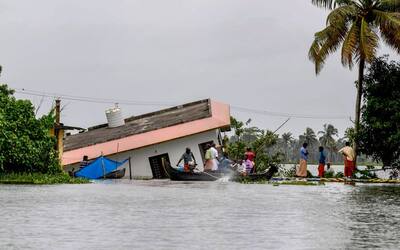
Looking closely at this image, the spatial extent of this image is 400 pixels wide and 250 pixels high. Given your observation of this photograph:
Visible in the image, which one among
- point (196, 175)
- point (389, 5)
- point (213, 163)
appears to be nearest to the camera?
point (196, 175)

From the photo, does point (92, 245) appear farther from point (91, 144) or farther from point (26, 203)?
point (91, 144)

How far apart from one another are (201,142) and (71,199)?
23731mm

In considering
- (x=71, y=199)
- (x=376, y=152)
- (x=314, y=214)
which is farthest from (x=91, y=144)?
(x=314, y=214)

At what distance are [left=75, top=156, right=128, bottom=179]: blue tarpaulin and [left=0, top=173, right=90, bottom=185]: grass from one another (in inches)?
255

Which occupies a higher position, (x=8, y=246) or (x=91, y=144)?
(x=91, y=144)

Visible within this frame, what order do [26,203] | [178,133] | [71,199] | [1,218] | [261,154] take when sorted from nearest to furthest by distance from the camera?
[1,218]
[26,203]
[71,199]
[178,133]
[261,154]

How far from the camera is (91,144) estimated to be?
45.2 meters

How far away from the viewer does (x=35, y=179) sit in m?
34.1

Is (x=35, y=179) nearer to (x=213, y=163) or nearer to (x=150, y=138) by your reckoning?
(x=213, y=163)

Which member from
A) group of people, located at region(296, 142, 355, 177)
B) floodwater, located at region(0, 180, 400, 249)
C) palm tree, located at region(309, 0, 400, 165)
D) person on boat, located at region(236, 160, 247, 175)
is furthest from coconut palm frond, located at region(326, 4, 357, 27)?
floodwater, located at region(0, 180, 400, 249)

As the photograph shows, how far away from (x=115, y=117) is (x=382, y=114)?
1846cm

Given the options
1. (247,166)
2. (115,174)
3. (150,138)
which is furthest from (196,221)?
(150,138)

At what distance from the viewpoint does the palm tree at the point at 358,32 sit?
1511 inches

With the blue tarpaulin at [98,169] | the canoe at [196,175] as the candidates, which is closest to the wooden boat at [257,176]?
the canoe at [196,175]
